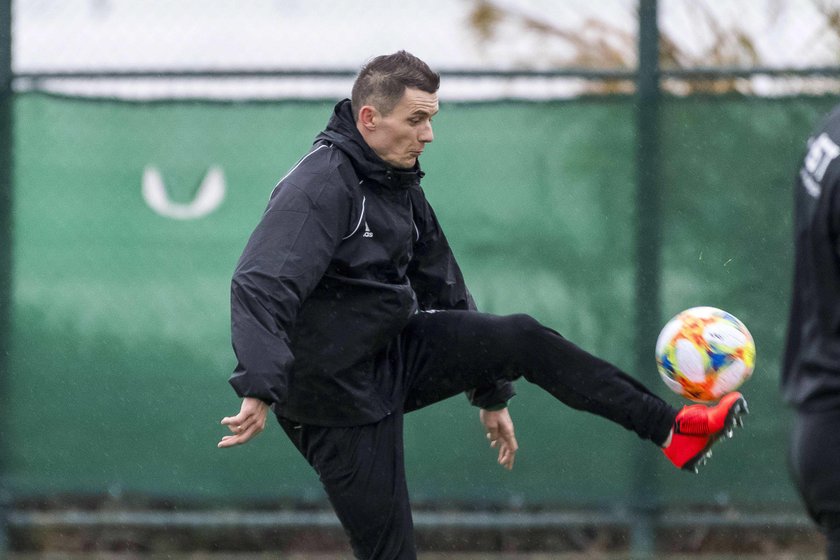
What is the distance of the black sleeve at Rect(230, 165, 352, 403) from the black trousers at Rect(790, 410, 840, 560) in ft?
5.30

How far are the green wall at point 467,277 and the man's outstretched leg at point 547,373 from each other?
6.37 feet

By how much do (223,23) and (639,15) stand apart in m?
2.21

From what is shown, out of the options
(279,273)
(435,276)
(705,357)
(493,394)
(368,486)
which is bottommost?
(368,486)

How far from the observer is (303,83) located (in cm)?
664

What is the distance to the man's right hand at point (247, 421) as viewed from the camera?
3.89 metres

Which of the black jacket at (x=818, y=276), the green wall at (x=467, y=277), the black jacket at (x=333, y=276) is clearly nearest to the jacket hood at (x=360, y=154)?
the black jacket at (x=333, y=276)

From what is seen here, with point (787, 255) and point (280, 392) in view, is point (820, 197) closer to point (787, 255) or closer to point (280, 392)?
point (280, 392)

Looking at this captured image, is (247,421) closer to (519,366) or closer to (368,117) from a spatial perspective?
(519,366)

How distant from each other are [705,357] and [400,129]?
4.51ft

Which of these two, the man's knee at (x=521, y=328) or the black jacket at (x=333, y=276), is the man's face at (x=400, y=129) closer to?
the black jacket at (x=333, y=276)

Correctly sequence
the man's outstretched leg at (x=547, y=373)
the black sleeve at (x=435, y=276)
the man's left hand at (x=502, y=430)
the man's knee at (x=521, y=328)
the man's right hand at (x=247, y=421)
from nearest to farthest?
the man's right hand at (x=247, y=421) < the man's outstretched leg at (x=547, y=373) < the man's knee at (x=521, y=328) < the black sleeve at (x=435, y=276) < the man's left hand at (x=502, y=430)

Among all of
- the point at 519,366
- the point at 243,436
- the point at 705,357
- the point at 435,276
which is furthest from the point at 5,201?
the point at 705,357

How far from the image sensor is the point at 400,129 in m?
4.48

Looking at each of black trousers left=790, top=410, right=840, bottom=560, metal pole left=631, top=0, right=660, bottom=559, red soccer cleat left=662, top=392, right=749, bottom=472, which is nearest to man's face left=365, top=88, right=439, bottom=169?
red soccer cleat left=662, top=392, right=749, bottom=472
